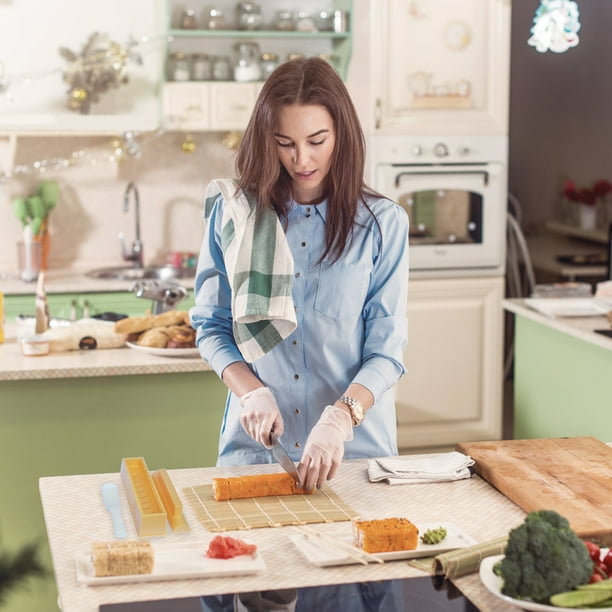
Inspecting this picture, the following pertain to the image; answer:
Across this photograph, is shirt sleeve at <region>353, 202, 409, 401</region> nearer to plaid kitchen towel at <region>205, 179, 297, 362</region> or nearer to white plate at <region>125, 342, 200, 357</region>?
plaid kitchen towel at <region>205, 179, 297, 362</region>

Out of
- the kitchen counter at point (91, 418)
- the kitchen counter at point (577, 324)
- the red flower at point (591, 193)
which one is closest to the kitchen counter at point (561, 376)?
the kitchen counter at point (577, 324)

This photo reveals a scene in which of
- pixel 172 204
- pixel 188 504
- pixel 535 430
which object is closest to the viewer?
pixel 188 504

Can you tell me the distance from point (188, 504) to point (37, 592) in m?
1.20

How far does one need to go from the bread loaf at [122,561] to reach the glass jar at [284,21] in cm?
359

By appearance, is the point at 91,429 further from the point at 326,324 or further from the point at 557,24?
the point at 557,24

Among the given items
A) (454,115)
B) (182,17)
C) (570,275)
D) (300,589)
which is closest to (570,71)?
(570,275)

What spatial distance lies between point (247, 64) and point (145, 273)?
3.38ft

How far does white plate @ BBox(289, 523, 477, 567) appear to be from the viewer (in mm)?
1415

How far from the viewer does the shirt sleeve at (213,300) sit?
2020 mm

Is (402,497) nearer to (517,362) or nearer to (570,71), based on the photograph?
(517,362)

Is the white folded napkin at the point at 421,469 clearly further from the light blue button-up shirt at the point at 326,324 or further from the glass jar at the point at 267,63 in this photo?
the glass jar at the point at 267,63

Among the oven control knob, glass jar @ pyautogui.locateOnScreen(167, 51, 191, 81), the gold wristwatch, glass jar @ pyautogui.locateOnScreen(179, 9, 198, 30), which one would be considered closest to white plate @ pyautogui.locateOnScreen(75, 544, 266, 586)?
the gold wristwatch

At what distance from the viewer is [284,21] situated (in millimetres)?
4613

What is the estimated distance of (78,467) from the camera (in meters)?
2.89
